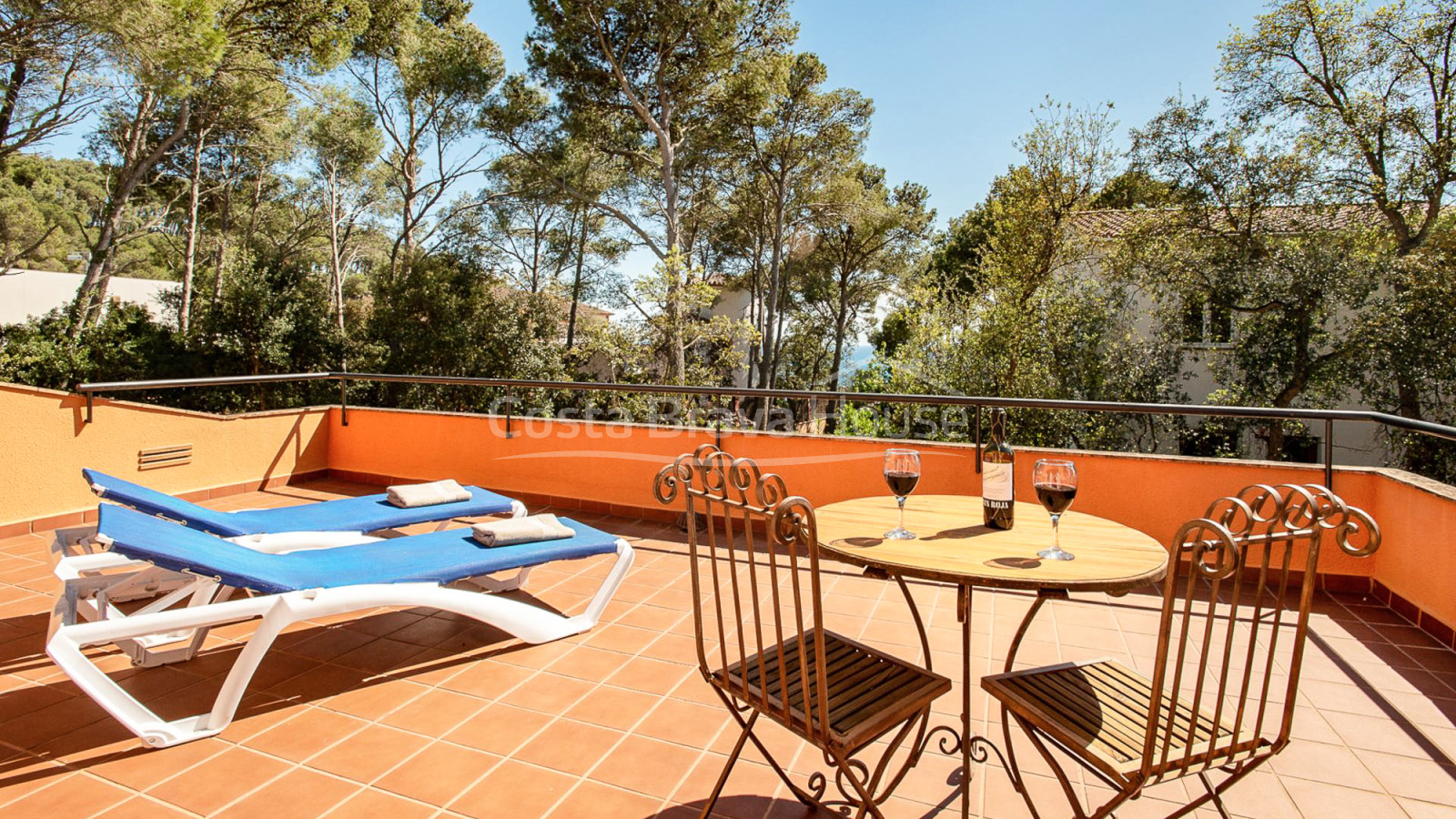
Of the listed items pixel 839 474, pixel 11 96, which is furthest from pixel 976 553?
pixel 11 96

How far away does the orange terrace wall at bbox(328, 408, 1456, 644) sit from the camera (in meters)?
3.01

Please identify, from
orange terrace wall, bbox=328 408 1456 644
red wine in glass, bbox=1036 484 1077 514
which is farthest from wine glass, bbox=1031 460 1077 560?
orange terrace wall, bbox=328 408 1456 644

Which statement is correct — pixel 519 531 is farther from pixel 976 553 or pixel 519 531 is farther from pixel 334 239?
pixel 334 239

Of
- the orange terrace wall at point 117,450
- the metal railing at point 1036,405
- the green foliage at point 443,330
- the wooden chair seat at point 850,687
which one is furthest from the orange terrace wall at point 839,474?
the green foliage at point 443,330

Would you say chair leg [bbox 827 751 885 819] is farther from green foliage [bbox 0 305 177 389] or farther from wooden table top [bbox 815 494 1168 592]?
green foliage [bbox 0 305 177 389]

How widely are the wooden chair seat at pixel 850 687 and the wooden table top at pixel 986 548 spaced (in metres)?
0.25

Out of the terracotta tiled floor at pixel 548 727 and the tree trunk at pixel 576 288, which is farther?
the tree trunk at pixel 576 288

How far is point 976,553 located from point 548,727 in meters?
1.32

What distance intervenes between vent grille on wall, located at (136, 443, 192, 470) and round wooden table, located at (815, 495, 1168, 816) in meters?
4.59

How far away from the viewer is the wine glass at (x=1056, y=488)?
5.31 ft

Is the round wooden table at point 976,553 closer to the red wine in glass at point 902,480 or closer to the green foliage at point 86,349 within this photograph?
the red wine in glass at point 902,480

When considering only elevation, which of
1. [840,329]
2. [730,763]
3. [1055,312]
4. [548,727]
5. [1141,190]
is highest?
[1141,190]

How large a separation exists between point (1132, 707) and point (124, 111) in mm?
18680

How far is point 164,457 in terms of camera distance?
4.64 meters
